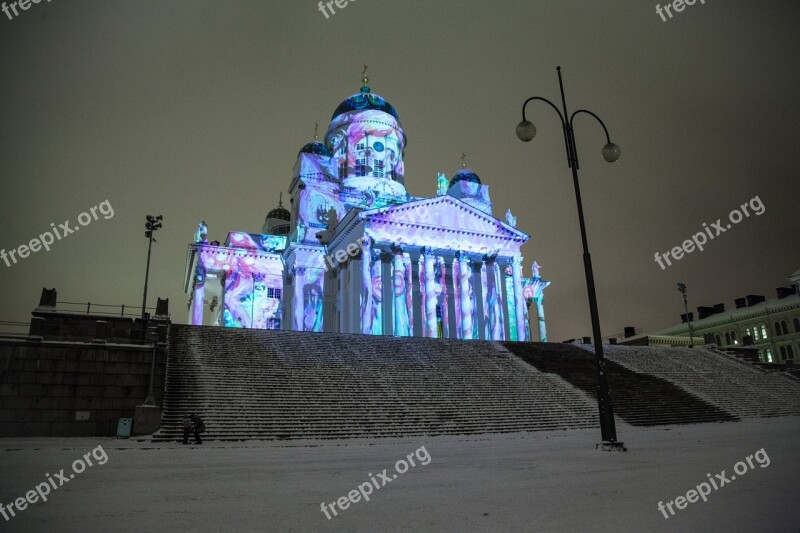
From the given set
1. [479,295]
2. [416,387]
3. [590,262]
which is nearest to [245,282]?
[479,295]

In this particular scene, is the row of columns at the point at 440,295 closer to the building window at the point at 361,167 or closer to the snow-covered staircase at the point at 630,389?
the snow-covered staircase at the point at 630,389

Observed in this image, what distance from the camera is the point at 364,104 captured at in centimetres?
6281

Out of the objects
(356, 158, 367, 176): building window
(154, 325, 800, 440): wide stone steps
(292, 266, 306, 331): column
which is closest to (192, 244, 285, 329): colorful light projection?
(292, 266, 306, 331): column

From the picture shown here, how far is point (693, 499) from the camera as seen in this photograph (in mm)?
6754

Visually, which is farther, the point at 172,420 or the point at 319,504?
the point at 172,420

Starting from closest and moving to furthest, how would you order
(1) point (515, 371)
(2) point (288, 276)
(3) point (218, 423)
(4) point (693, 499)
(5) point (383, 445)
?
1. (4) point (693, 499)
2. (5) point (383, 445)
3. (3) point (218, 423)
4. (1) point (515, 371)
5. (2) point (288, 276)

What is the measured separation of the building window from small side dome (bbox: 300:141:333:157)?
3.22 meters

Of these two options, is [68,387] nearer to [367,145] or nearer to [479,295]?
[479,295]

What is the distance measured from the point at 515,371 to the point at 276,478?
22783 mm

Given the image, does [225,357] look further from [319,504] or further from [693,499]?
[693,499]

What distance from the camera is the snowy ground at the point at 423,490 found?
18.8 ft

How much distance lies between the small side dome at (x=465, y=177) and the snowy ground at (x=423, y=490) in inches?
1978

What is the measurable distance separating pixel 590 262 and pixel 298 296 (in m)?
38.2

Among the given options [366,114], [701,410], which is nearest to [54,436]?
[701,410]
